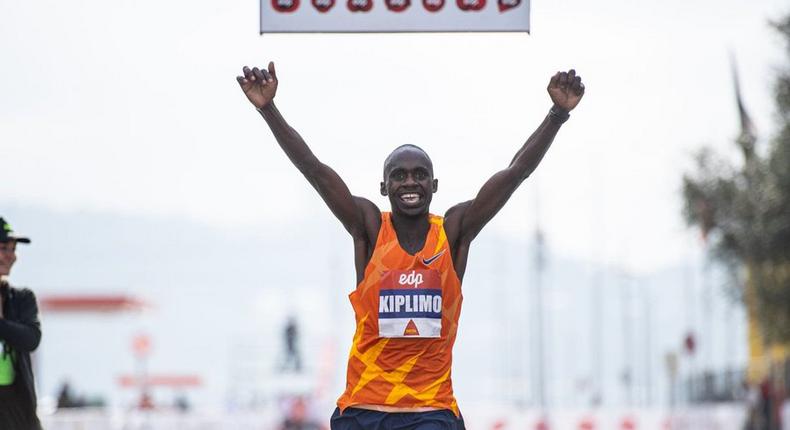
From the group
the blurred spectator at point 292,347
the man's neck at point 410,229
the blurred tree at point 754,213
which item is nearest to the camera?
the man's neck at point 410,229

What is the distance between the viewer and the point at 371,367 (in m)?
7.91

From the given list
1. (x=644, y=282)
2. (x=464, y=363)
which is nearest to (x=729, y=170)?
(x=644, y=282)

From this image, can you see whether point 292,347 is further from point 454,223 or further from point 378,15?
point 454,223

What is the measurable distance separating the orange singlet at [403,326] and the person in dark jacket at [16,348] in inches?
83.3

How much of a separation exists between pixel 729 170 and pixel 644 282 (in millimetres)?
59655

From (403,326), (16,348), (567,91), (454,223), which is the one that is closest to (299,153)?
(454,223)

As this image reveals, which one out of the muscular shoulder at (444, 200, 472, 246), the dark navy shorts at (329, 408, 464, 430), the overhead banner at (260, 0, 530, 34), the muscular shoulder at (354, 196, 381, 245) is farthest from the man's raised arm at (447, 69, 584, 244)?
the overhead banner at (260, 0, 530, 34)

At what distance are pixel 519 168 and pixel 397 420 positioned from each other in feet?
4.02

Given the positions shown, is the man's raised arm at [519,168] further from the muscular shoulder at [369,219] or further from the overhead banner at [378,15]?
the overhead banner at [378,15]

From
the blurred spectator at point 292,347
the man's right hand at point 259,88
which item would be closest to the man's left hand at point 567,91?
the man's right hand at point 259,88

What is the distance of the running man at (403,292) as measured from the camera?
7.84m

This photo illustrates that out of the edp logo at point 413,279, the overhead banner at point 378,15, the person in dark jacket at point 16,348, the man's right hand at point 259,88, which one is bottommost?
the person in dark jacket at point 16,348

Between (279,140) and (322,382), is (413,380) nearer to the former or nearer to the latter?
(279,140)

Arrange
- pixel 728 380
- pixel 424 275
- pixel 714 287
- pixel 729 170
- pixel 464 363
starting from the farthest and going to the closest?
pixel 464 363 → pixel 728 380 → pixel 714 287 → pixel 729 170 → pixel 424 275
